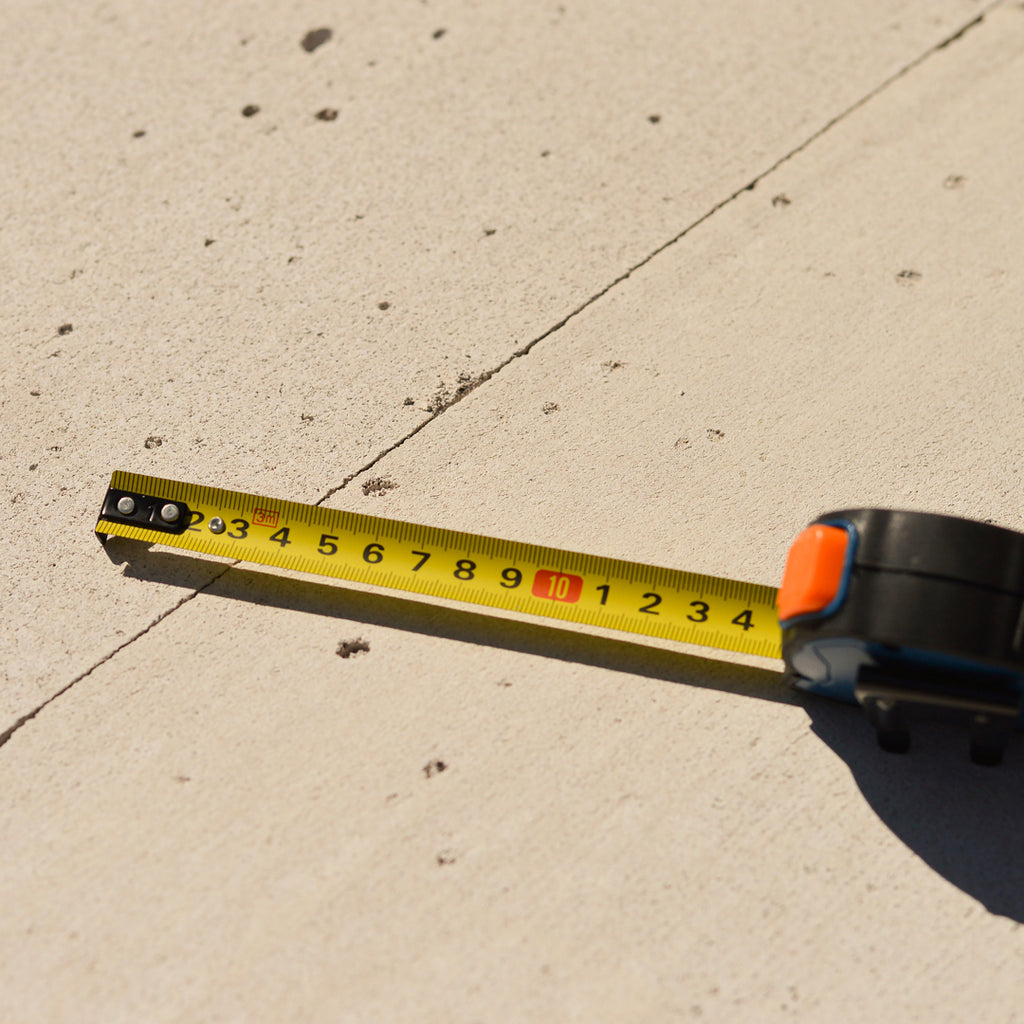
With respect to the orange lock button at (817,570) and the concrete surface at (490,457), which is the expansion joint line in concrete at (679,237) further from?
the orange lock button at (817,570)

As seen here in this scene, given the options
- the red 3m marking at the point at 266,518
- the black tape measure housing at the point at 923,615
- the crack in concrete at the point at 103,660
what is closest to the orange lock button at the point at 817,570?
the black tape measure housing at the point at 923,615

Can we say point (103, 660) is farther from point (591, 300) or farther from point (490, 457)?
point (591, 300)

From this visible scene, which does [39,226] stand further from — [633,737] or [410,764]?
[633,737]

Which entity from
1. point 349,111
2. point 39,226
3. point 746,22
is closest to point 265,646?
point 39,226

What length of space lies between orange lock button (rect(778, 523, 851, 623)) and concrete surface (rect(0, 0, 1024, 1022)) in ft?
1.02

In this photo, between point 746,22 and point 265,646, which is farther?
point 746,22

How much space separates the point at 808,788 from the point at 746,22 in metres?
2.43

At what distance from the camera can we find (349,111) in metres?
2.96

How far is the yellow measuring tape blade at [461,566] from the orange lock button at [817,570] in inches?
7.7

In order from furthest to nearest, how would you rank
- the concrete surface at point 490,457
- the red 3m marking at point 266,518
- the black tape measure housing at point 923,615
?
the red 3m marking at point 266,518 < the concrete surface at point 490,457 < the black tape measure housing at point 923,615

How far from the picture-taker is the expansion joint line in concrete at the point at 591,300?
217 centimetres

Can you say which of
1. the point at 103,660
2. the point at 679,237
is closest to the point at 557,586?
the point at 103,660

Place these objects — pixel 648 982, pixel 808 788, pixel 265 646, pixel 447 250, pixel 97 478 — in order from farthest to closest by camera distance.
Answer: pixel 447 250 → pixel 97 478 → pixel 265 646 → pixel 808 788 → pixel 648 982

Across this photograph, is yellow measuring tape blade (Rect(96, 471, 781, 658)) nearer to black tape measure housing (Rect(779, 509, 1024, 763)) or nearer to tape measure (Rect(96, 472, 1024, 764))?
tape measure (Rect(96, 472, 1024, 764))
